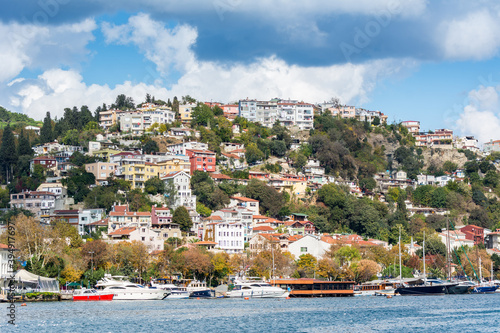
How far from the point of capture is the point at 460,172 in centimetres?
15738

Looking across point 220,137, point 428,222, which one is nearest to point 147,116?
point 220,137

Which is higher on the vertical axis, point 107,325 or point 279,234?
point 279,234

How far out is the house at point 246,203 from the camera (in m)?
112

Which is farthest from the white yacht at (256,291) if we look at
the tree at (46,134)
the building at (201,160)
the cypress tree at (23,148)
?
the tree at (46,134)

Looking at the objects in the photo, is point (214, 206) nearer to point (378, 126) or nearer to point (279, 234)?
point (279, 234)

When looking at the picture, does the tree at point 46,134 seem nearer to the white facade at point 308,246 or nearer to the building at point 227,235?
the building at point 227,235

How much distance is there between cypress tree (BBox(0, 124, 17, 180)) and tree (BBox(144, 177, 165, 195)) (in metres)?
24.7

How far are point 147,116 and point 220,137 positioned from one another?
1429cm

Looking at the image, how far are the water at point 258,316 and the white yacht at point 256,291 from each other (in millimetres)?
2772

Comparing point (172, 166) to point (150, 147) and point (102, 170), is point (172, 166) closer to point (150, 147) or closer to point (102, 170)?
point (150, 147)

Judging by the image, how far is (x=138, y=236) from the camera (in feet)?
310

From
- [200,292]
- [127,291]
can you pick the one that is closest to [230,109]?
[200,292]

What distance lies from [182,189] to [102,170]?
13.6m

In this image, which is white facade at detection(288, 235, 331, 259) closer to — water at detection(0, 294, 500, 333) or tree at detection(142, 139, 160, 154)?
water at detection(0, 294, 500, 333)
